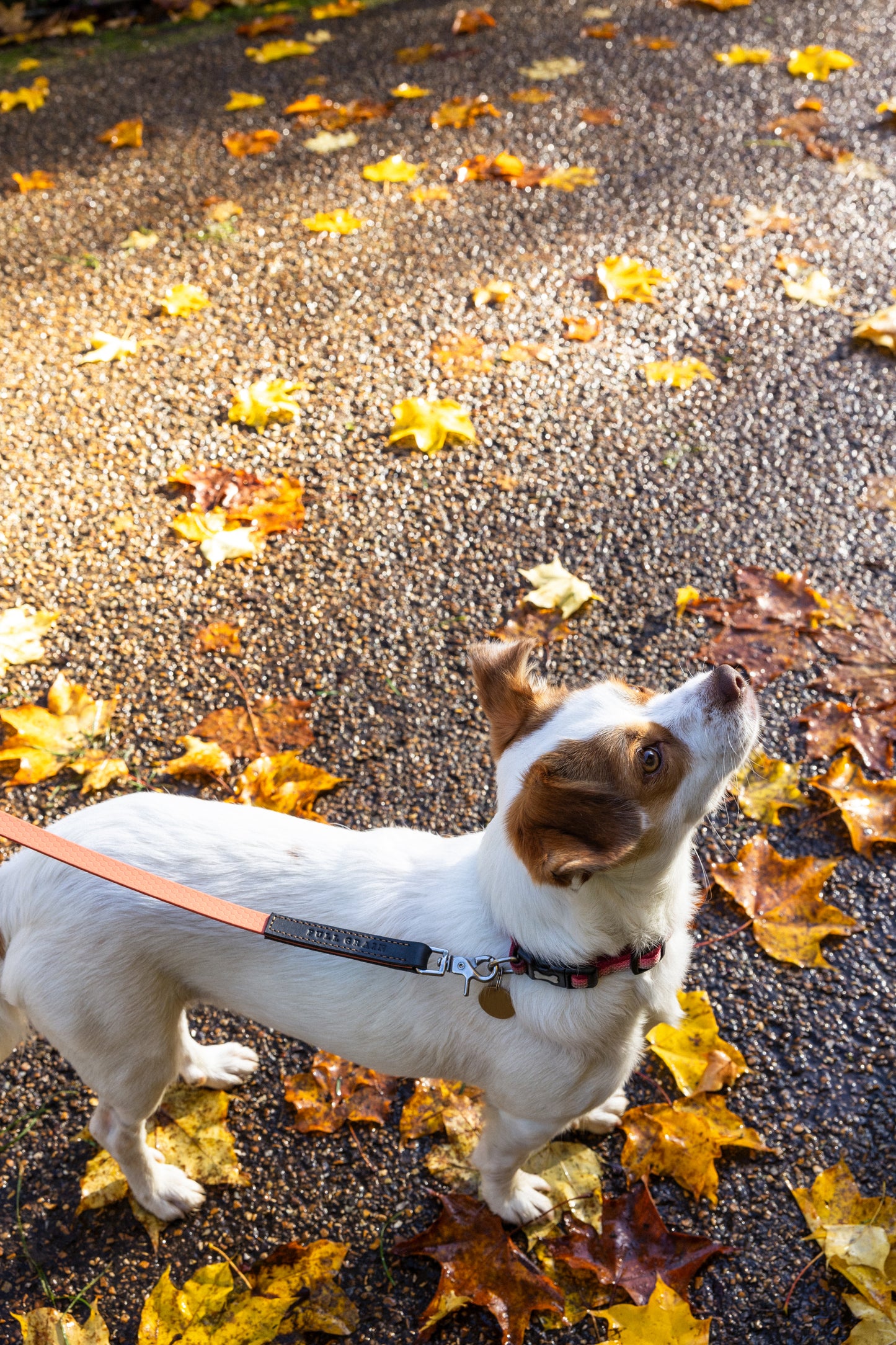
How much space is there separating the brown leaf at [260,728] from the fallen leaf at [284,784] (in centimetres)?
7

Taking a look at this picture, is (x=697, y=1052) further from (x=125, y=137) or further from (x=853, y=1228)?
(x=125, y=137)

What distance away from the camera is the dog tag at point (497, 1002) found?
206cm

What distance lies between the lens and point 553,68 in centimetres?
638

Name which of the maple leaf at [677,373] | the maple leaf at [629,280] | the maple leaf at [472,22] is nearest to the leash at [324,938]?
the maple leaf at [677,373]

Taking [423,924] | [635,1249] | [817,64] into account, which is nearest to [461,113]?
[817,64]

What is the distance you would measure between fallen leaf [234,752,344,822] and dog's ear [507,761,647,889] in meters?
1.52

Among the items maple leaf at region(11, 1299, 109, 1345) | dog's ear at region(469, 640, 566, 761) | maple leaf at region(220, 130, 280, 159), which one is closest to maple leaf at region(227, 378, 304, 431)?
maple leaf at region(220, 130, 280, 159)

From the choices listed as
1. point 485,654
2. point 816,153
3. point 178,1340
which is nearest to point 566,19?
point 816,153

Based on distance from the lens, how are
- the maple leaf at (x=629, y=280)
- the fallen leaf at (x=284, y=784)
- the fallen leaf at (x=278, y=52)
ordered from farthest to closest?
the fallen leaf at (x=278, y=52), the maple leaf at (x=629, y=280), the fallen leaf at (x=284, y=784)

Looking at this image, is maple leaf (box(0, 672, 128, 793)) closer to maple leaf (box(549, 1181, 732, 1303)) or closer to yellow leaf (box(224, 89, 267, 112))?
maple leaf (box(549, 1181, 732, 1303))

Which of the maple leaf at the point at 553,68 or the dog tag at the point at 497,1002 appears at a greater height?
the maple leaf at the point at 553,68

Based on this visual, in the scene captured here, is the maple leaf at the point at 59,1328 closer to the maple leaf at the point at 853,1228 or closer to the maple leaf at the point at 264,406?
the maple leaf at the point at 853,1228

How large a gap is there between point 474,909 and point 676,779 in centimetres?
52

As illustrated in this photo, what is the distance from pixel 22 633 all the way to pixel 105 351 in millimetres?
1710
